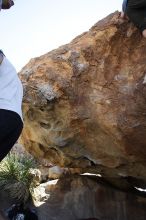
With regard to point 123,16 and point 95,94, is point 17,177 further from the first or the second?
point 123,16

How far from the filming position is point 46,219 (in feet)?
33.8

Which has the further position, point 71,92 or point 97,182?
point 97,182

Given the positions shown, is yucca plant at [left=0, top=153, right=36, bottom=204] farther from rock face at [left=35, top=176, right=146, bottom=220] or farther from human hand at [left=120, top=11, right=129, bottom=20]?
human hand at [left=120, top=11, right=129, bottom=20]

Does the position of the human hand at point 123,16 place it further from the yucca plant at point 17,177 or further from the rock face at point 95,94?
the yucca plant at point 17,177

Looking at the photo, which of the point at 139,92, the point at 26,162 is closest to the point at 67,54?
the point at 139,92

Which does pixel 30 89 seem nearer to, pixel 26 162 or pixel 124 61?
pixel 124 61

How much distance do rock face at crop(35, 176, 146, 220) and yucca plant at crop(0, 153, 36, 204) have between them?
2.35 meters

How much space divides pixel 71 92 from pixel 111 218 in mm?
4146

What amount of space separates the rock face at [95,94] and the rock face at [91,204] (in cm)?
224

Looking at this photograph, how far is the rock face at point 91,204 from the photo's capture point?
982 centimetres

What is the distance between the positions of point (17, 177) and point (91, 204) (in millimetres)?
4842

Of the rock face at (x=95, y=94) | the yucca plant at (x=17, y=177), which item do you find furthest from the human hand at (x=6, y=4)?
the yucca plant at (x=17, y=177)

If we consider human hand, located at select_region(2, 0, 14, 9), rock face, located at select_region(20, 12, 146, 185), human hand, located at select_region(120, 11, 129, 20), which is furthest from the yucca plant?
human hand, located at select_region(2, 0, 14, 9)

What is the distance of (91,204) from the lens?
393 inches
